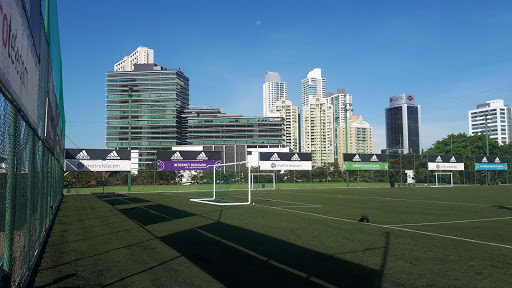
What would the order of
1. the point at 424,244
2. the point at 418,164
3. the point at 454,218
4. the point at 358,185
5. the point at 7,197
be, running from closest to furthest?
1. the point at 7,197
2. the point at 424,244
3. the point at 454,218
4. the point at 358,185
5. the point at 418,164

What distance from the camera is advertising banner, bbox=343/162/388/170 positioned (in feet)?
152

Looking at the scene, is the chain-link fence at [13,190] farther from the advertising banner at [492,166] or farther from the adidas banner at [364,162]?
the advertising banner at [492,166]

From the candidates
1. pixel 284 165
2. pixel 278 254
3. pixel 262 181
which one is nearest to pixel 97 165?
pixel 262 181

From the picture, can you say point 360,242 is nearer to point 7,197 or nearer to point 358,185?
point 7,197

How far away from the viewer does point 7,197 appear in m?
4.26

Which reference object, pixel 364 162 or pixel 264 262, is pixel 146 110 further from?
pixel 264 262

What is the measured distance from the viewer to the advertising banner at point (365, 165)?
46250mm

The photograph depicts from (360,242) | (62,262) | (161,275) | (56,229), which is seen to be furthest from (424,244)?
(56,229)

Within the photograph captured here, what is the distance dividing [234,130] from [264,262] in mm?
147229

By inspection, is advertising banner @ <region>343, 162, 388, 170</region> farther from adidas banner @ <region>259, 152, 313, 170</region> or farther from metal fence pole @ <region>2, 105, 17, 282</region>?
metal fence pole @ <region>2, 105, 17, 282</region>

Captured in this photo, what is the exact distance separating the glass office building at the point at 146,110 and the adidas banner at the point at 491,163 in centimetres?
12065

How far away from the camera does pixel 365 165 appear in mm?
47250

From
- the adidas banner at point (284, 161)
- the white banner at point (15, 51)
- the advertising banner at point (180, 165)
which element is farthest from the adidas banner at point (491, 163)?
the white banner at point (15, 51)

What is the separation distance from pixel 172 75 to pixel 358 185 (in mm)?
127098
